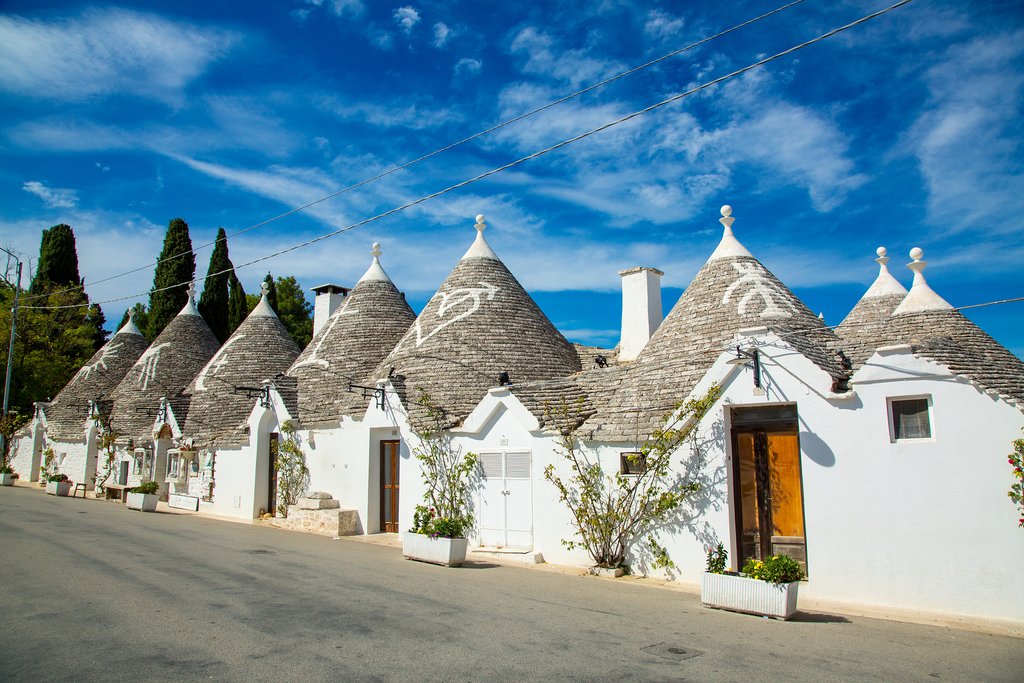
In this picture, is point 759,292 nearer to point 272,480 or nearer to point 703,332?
point 703,332

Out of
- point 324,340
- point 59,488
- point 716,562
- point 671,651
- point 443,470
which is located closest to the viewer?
point 671,651

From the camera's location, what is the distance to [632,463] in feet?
41.0

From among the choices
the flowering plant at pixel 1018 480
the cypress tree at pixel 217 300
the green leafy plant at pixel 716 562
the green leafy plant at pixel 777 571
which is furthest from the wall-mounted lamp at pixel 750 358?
the cypress tree at pixel 217 300

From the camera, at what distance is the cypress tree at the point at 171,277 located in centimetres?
4584

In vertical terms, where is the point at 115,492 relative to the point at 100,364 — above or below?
below

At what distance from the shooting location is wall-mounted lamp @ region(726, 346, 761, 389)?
1141cm

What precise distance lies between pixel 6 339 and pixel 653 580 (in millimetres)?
43679

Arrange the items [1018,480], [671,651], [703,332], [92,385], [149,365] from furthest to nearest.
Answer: [92,385]
[149,365]
[703,332]
[1018,480]
[671,651]

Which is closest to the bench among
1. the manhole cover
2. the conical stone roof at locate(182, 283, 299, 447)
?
the conical stone roof at locate(182, 283, 299, 447)

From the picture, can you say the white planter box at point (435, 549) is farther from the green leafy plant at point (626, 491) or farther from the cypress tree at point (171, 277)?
the cypress tree at point (171, 277)

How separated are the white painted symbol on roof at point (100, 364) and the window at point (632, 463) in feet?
111

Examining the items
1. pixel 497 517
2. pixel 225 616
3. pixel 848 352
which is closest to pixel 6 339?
pixel 497 517

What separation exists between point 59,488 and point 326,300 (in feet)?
46.0

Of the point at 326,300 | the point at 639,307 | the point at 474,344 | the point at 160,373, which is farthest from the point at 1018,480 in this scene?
the point at 160,373
